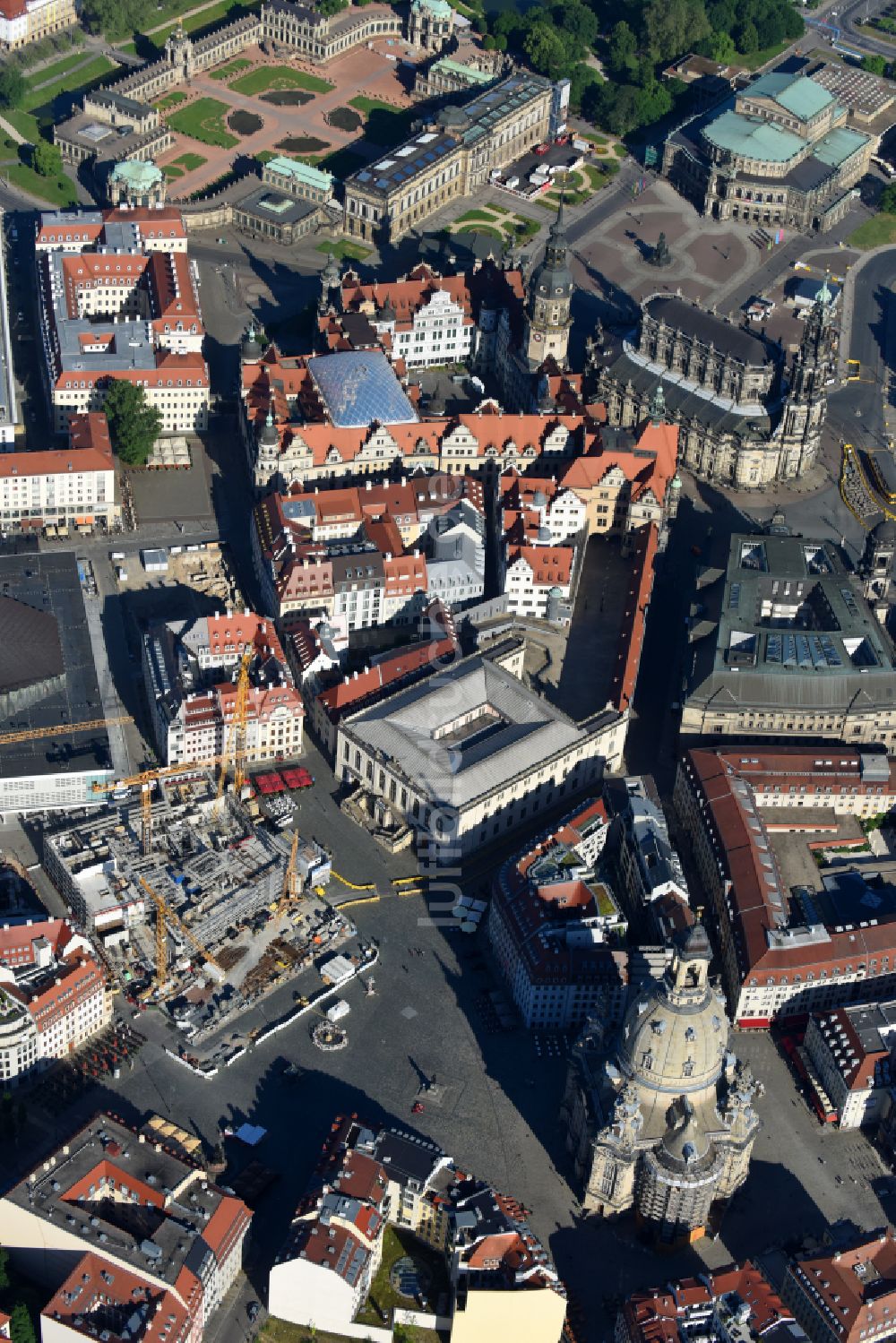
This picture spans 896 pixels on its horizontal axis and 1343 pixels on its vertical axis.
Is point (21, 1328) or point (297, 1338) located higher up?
point (21, 1328)

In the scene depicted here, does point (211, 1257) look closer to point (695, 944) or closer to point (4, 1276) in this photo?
point (4, 1276)

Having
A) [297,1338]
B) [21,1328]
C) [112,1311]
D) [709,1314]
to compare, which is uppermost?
[112,1311]

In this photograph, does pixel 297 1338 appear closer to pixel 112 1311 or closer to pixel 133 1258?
pixel 133 1258

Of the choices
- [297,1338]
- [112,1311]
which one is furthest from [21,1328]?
[297,1338]

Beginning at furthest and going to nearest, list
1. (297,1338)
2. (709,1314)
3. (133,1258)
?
(297,1338) < (709,1314) < (133,1258)

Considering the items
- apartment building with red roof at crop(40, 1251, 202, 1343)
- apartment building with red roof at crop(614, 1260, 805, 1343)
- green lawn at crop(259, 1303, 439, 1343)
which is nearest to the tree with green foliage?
apartment building with red roof at crop(40, 1251, 202, 1343)

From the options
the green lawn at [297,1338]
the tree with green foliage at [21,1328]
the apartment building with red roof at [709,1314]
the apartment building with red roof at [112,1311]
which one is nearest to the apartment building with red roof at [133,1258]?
the apartment building with red roof at [112,1311]

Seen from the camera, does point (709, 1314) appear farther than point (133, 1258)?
Yes

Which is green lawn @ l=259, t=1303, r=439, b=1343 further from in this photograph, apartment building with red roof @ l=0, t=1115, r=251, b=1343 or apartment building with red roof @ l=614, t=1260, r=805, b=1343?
apartment building with red roof @ l=614, t=1260, r=805, b=1343
